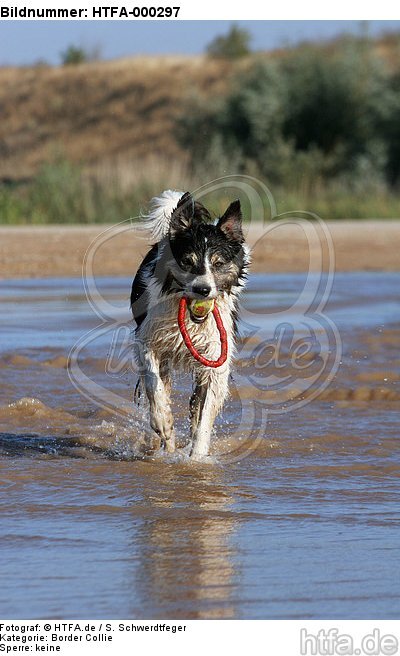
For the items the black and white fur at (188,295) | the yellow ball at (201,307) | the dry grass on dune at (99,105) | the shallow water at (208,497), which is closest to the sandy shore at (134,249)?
the shallow water at (208,497)

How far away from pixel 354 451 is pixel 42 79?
5626 cm

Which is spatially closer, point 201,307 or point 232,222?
point 201,307

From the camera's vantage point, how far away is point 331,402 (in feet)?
29.5

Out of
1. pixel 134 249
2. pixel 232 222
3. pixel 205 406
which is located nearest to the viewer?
pixel 232 222

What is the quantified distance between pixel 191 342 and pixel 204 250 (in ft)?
1.96

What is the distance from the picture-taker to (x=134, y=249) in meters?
18.4

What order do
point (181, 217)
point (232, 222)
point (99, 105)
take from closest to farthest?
point (181, 217) < point (232, 222) < point (99, 105)

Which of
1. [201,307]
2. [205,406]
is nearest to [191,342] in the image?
[201,307]

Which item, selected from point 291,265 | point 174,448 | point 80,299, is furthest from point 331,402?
point 291,265

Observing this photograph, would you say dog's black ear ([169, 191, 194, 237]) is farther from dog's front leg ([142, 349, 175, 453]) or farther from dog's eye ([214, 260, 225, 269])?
dog's front leg ([142, 349, 175, 453])

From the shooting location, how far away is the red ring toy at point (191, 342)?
274 inches

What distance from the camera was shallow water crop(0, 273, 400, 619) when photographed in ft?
15.5
